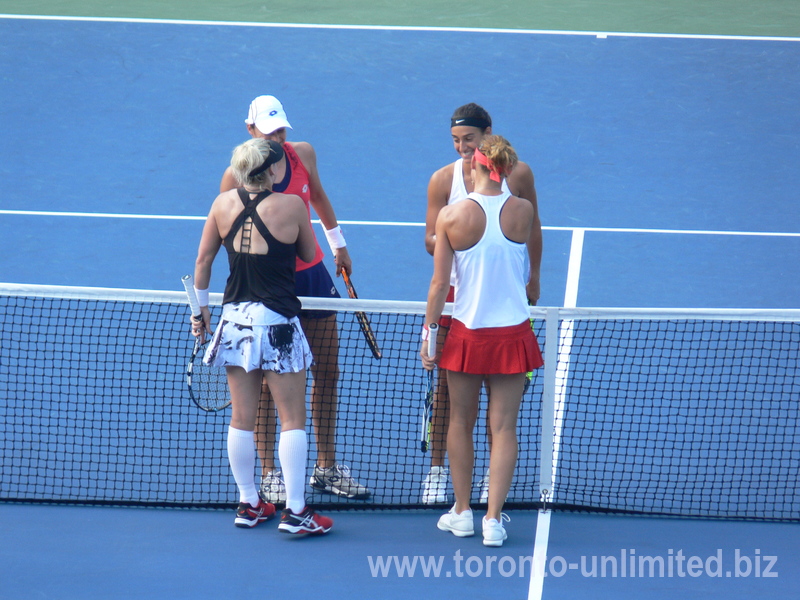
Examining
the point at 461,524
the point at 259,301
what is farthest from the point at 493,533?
the point at 259,301

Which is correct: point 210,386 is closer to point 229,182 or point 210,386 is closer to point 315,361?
point 315,361

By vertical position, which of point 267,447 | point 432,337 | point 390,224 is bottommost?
point 267,447

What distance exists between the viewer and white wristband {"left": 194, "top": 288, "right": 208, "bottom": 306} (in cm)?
486

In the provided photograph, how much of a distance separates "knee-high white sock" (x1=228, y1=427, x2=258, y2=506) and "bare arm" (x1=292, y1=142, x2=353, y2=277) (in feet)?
4.20

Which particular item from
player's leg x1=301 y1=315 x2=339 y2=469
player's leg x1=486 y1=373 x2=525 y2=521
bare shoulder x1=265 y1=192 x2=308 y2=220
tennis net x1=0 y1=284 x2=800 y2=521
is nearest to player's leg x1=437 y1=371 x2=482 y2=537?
player's leg x1=486 y1=373 x2=525 y2=521

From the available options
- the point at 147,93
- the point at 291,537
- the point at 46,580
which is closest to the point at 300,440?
the point at 291,537

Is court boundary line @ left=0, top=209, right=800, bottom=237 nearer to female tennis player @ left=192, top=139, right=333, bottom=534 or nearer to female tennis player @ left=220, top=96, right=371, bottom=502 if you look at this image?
female tennis player @ left=220, top=96, right=371, bottom=502

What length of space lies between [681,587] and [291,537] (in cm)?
187

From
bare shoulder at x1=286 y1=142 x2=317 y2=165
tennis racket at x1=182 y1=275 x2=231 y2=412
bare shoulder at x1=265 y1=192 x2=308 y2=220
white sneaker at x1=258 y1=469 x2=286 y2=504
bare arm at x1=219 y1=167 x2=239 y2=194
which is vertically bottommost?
white sneaker at x1=258 y1=469 x2=286 y2=504

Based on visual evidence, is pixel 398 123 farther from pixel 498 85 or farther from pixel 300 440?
pixel 300 440

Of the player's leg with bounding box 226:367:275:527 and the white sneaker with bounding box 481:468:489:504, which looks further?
the white sneaker with bounding box 481:468:489:504

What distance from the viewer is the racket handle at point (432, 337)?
464cm

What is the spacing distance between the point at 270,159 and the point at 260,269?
1.67 ft

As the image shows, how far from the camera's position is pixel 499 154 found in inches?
176
